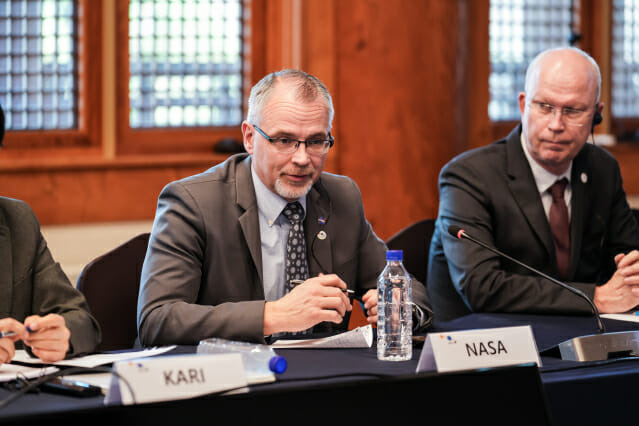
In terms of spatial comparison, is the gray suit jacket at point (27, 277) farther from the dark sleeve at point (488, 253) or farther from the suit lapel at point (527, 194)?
the suit lapel at point (527, 194)

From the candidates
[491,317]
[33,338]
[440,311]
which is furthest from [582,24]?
[33,338]

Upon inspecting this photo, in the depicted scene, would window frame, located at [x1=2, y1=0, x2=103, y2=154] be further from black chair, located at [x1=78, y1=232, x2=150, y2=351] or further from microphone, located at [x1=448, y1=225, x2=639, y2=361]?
microphone, located at [x1=448, y1=225, x2=639, y2=361]

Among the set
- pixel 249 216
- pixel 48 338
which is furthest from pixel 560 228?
pixel 48 338

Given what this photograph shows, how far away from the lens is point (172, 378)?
151 centimetres

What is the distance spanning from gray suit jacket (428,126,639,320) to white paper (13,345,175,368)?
1185 mm

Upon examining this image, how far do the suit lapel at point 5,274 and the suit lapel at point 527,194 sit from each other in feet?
5.66

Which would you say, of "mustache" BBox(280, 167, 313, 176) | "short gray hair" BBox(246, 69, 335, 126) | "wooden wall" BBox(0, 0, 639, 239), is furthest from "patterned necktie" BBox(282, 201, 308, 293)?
"wooden wall" BBox(0, 0, 639, 239)

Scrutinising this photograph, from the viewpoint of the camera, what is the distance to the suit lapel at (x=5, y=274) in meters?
2.19

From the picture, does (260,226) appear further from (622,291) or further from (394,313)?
(622,291)

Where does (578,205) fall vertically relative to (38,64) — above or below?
below

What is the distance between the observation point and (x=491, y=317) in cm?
259

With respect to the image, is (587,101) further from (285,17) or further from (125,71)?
(125,71)

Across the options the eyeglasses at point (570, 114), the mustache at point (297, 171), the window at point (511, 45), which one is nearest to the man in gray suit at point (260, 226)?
the mustache at point (297, 171)

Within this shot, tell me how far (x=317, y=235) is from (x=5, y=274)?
3.00 feet
